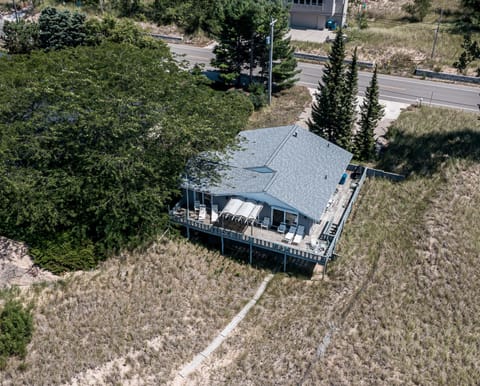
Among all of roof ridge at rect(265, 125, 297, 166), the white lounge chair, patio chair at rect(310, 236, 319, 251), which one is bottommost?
patio chair at rect(310, 236, 319, 251)

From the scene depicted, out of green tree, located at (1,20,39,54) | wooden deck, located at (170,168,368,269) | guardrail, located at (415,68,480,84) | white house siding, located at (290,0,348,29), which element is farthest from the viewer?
white house siding, located at (290,0,348,29)

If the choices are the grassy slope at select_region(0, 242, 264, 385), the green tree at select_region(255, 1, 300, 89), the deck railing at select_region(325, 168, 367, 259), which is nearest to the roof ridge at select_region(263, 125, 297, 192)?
the deck railing at select_region(325, 168, 367, 259)

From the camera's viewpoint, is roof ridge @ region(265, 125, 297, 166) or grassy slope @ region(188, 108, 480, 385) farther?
roof ridge @ region(265, 125, 297, 166)

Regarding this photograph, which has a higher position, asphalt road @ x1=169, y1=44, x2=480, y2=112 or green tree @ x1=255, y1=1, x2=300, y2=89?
green tree @ x1=255, y1=1, x2=300, y2=89

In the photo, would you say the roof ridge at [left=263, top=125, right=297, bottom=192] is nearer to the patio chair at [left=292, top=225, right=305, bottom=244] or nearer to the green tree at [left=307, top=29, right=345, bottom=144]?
the patio chair at [left=292, top=225, right=305, bottom=244]

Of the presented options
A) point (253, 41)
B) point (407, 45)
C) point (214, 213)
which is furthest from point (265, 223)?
point (407, 45)

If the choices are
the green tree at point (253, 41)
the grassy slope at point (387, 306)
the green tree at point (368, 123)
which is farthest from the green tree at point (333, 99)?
the green tree at point (253, 41)
